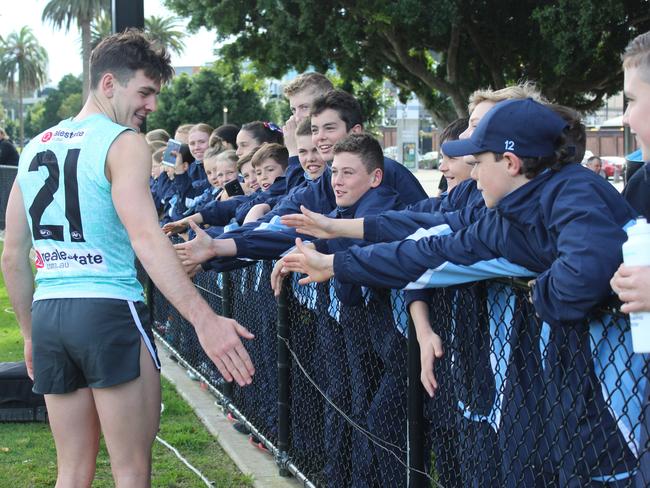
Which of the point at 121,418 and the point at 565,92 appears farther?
the point at 565,92

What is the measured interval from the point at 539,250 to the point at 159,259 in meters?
1.38

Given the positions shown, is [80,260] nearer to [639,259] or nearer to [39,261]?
[39,261]

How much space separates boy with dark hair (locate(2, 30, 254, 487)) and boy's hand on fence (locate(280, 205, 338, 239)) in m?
0.91

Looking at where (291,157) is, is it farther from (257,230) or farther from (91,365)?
(91,365)

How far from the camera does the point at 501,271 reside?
10.7ft

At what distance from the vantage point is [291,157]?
21.1ft

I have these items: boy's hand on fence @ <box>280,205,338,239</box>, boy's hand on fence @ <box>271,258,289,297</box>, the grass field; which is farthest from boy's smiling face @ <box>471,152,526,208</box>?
the grass field

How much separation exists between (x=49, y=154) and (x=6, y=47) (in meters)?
100

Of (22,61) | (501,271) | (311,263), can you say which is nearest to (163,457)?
(311,263)

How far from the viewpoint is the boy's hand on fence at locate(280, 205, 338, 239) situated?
4363 millimetres

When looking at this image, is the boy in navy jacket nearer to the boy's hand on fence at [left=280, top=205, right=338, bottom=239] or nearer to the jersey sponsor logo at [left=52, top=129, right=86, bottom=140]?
the boy's hand on fence at [left=280, top=205, right=338, bottom=239]

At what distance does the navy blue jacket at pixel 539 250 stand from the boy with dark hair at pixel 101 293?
25.1 inches

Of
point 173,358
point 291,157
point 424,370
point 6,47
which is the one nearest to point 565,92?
point 173,358

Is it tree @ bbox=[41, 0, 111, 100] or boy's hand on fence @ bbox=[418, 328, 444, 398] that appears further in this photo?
tree @ bbox=[41, 0, 111, 100]
